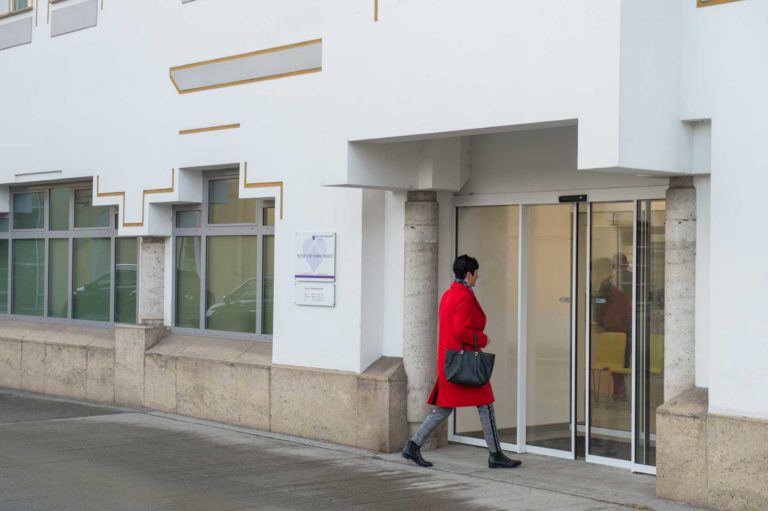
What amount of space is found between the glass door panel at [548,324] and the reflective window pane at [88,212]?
6642 mm

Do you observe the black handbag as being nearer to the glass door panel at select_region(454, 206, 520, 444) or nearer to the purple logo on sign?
the glass door panel at select_region(454, 206, 520, 444)

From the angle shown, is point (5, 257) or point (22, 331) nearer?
point (22, 331)

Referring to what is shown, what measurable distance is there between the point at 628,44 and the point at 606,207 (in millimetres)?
2050

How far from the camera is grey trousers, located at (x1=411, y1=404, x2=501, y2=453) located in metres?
9.95

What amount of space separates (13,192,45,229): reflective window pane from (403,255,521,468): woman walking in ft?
27.8

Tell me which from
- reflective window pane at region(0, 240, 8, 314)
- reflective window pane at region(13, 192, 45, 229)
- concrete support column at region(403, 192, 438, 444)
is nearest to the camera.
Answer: concrete support column at region(403, 192, 438, 444)

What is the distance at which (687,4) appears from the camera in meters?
8.78

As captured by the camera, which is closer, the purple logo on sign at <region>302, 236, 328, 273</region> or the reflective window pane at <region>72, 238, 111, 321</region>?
the purple logo on sign at <region>302, 236, 328, 273</region>

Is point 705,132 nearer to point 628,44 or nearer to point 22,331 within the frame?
point 628,44

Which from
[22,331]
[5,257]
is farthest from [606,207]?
[5,257]

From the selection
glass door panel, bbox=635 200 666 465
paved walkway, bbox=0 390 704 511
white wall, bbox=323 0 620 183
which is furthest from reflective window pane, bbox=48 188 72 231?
glass door panel, bbox=635 200 666 465

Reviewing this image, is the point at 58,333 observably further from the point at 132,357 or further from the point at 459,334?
the point at 459,334

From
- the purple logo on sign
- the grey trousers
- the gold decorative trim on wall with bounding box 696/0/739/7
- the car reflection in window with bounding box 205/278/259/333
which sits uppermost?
the gold decorative trim on wall with bounding box 696/0/739/7

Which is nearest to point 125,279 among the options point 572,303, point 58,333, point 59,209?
point 58,333
